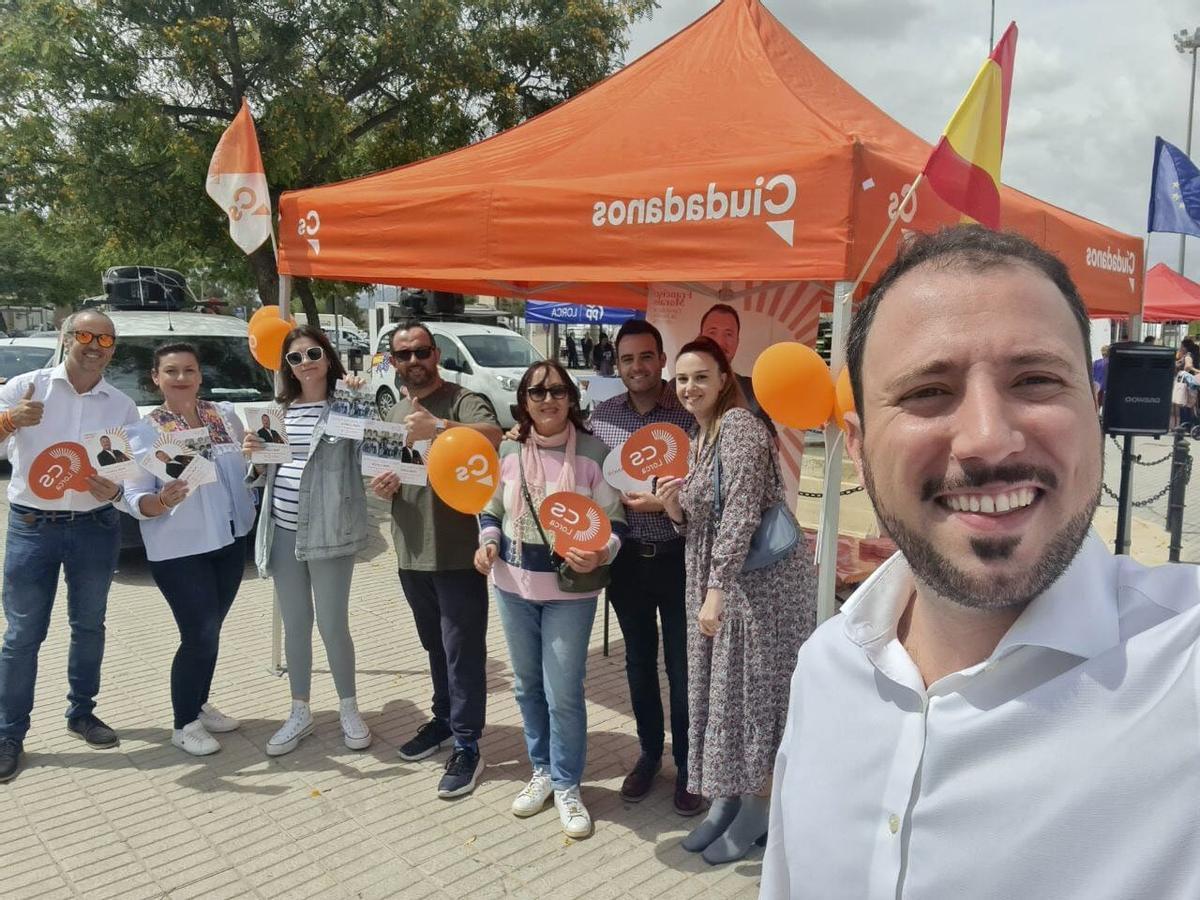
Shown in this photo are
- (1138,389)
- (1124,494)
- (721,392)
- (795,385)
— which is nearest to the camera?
(795,385)

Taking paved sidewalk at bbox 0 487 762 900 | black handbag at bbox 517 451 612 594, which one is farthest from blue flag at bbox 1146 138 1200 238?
black handbag at bbox 517 451 612 594

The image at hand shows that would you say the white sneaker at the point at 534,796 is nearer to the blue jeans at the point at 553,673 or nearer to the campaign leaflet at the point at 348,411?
the blue jeans at the point at 553,673

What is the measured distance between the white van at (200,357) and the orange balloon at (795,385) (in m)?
5.04

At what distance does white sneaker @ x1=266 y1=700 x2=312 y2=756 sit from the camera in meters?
3.80

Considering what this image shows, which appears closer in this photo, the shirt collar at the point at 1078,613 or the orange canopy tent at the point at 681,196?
the shirt collar at the point at 1078,613

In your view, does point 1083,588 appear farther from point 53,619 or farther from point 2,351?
point 2,351

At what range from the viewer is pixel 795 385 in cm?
291

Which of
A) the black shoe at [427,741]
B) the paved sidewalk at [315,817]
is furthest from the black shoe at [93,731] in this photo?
the black shoe at [427,741]

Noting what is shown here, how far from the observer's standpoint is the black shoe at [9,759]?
3.58m

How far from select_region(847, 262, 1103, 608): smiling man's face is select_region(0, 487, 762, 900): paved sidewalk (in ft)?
8.04

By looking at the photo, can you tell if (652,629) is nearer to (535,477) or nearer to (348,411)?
(535,477)

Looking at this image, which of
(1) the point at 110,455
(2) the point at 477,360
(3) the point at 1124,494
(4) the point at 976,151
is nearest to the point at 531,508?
(1) the point at 110,455

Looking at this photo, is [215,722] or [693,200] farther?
[215,722]

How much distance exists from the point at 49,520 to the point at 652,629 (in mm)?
2711
